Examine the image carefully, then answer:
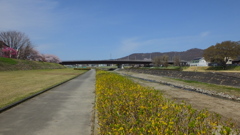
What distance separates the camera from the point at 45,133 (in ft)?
19.8

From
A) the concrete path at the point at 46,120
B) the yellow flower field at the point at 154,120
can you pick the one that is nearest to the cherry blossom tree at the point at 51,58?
the concrete path at the point at 46,120

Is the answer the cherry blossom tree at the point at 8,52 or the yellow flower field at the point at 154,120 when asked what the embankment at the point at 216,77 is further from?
the cherry blossom tree at the point at 8,52

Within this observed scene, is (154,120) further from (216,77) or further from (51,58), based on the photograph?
(51,58)

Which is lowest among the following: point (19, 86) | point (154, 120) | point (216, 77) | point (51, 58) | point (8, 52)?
point (216, 77)

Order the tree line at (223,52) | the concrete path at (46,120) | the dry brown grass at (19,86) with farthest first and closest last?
the tree line at (223,52) < the dry brown grass at (19,86) < the concrete path at (46,120)

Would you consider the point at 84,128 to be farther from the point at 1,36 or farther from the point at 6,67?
the point at 1,36

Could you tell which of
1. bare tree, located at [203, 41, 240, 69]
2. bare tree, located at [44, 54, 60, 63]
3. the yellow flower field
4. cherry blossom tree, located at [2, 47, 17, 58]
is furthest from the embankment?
bare tree, located at [44, 54, 60, 63]

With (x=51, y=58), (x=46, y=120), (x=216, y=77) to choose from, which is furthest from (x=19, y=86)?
(x=51, y=58)

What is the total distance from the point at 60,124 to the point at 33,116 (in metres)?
1.97

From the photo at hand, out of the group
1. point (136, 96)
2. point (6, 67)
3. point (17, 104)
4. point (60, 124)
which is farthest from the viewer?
point (6, 67)

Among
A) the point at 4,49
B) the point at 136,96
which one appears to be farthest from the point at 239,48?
the point at 4,49

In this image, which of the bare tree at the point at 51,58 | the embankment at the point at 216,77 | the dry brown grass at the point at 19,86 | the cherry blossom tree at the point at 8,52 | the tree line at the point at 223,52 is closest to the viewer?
the dry brown grass at the point at 19,86

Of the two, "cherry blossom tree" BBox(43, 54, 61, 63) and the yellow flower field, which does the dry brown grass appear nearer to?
the yellow flower field

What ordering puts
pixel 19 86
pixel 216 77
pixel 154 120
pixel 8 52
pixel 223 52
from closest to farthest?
pixel 154 120
pixel 19 86
pixel 216 77
pixel 223 52
pixel 8 52
